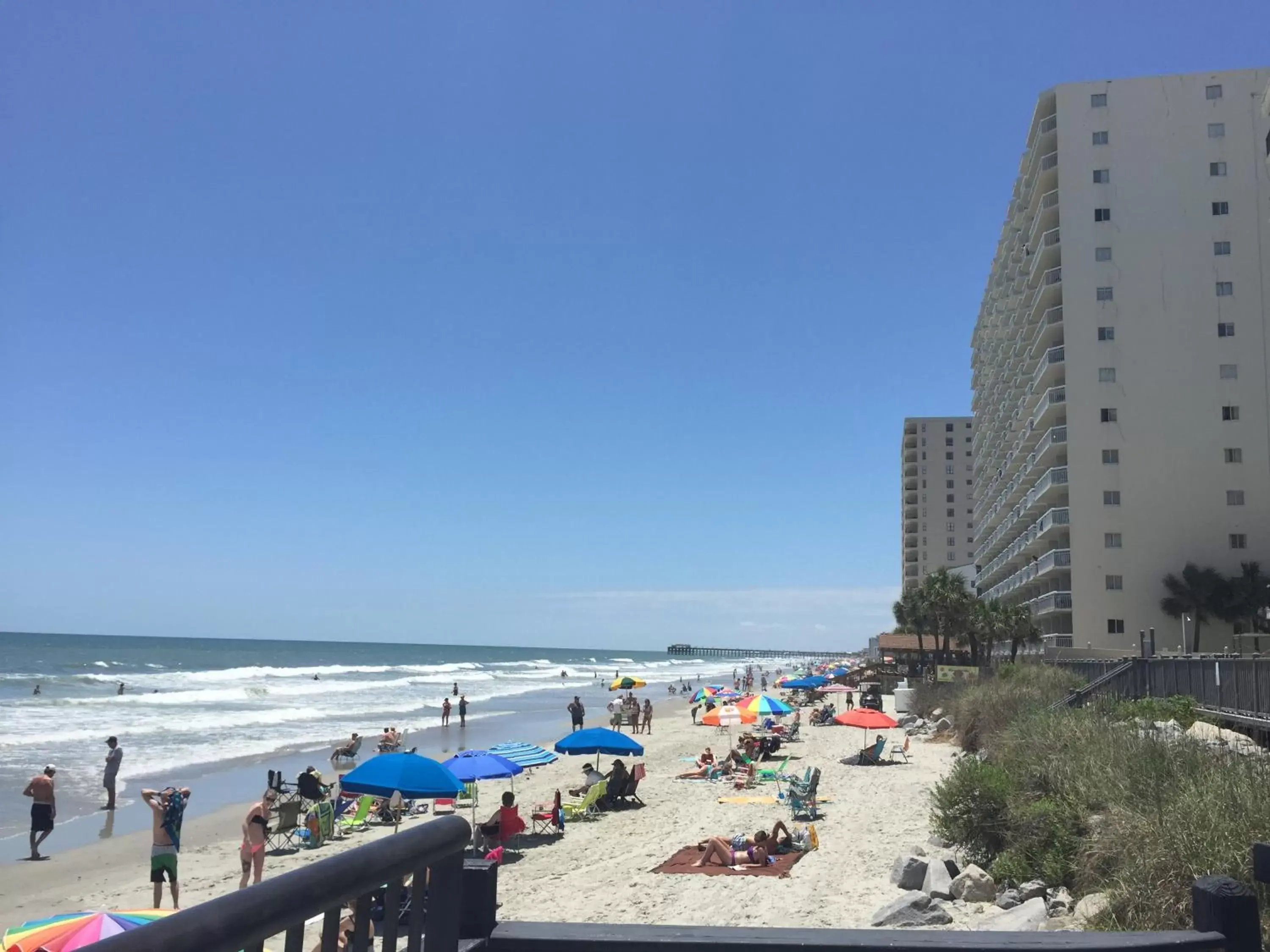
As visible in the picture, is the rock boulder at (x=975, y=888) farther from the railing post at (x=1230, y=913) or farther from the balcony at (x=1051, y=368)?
the balcony at (x=1051, y=368)

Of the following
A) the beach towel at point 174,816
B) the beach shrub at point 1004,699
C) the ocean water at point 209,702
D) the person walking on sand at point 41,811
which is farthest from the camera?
the ocean water at point 209,702

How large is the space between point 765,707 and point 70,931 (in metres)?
23.1

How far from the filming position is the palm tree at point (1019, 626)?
50.8m

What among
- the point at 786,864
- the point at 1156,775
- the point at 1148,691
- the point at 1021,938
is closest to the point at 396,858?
the point at 1021,938

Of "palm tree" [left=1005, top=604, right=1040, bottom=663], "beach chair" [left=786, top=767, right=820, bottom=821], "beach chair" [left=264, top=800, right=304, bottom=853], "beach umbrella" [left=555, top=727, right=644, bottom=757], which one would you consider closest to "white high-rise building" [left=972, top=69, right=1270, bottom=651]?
"palm tree" [left=1005, top=604, right=1040, bottom=663]

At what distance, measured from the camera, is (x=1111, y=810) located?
28.9 ft

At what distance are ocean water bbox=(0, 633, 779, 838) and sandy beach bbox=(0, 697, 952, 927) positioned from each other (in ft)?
13.8

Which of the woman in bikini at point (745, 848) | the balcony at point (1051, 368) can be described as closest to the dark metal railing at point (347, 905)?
the woman in bikini at point (745, 848)

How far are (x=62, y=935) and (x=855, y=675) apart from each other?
210 ft

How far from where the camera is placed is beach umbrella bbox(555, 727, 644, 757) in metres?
19.3

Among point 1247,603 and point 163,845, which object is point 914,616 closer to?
point 1247,603

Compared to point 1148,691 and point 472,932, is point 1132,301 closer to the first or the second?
point 1148,691

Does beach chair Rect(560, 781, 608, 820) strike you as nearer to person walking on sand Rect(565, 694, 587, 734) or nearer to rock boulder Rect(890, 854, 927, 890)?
rock boulder Rect(890, 854, 927, 890)

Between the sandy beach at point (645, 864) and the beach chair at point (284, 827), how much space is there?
65 cm
